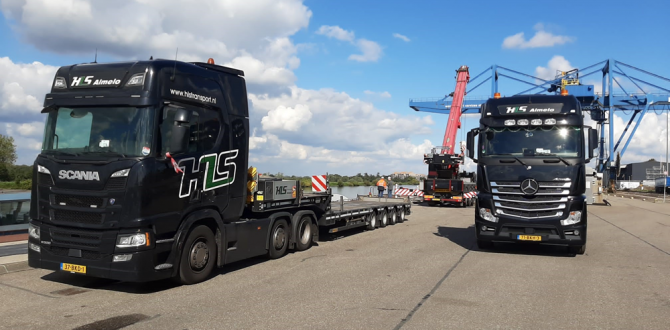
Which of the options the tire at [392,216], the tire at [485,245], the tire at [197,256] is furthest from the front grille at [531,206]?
the tire at [392,216]

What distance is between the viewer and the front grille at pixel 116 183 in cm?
653

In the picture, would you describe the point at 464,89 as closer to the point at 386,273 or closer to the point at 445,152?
the point at 445,152

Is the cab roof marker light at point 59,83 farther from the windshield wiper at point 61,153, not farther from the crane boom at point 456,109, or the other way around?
the crane boom at point 456,109

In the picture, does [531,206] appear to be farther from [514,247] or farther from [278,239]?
[278,239]

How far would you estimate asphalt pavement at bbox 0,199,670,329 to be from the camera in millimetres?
5594

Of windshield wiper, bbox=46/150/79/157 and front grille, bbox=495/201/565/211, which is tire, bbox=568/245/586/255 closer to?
front grille, bbox=495/201/565/211

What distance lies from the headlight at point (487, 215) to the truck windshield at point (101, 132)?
23.9 ft

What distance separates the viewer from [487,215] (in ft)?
35.7

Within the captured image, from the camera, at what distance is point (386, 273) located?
27.9ft

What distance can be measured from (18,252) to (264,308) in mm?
6201

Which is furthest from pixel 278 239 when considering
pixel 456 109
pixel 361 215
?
pixel 456 109

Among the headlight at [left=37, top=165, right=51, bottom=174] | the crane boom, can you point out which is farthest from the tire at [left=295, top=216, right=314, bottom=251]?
the crane boom

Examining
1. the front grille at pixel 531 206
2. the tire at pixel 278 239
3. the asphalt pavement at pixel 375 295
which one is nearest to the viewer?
the asphalt pavement at pixel 375 295

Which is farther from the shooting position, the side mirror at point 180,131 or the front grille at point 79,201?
the side mirror at point 180,131
